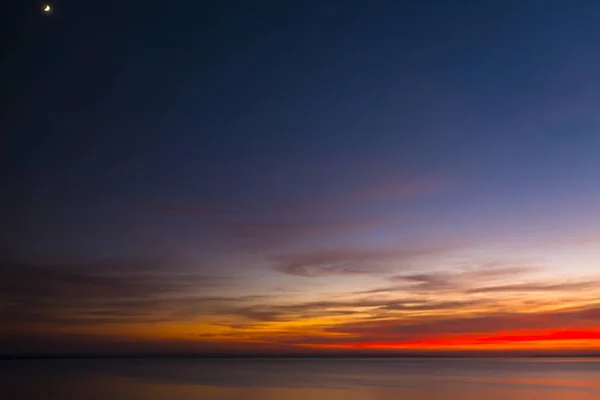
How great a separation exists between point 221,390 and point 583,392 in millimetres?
34434

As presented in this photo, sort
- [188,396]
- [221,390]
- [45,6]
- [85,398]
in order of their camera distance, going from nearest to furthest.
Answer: [45,6]
[85,398]
[188,396]
[221,390]

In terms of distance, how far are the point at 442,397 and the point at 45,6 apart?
149 feet

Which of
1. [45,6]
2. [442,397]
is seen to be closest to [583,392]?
[442,397]

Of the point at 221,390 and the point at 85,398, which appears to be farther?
the point at 221,390

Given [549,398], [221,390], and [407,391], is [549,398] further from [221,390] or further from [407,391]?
[221,390]

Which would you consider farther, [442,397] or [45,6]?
[442,397]

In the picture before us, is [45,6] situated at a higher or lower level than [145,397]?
higher

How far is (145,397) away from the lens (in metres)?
47.9

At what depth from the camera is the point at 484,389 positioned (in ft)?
192

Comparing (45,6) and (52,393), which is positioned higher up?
(45,6)

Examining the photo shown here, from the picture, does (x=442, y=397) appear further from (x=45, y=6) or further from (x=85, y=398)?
(x=45, y=6)

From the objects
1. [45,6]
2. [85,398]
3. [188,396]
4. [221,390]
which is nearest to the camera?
[45,6]

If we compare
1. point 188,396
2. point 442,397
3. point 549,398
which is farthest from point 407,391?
point 188,396

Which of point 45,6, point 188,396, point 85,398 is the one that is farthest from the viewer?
point 188,396
